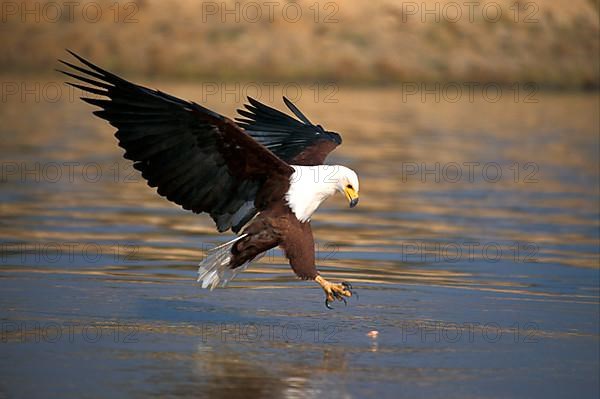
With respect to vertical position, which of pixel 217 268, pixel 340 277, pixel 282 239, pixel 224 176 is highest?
pixel 224 176

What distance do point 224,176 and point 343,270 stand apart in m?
2.38

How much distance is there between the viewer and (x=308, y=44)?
37.9m

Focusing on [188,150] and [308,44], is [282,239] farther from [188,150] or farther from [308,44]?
[308,44]

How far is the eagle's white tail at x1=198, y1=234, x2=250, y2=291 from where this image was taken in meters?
8.88

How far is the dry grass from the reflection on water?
1774 centimetres

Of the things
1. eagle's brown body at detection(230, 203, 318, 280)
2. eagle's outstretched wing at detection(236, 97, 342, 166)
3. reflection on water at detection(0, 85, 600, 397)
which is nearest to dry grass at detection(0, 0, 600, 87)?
reflection on water at detection(0, 85, 600, 397)

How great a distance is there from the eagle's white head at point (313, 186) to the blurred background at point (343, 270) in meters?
0.75

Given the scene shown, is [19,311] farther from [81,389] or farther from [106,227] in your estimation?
[106,227]

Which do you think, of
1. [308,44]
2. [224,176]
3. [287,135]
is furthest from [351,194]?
[308,44]

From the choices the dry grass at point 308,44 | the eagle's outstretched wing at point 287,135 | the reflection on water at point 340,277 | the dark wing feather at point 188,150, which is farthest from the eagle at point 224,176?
the dry grass at point 308,44

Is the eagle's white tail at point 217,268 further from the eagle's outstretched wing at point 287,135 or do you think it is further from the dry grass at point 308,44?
the dry grass at point 308,44

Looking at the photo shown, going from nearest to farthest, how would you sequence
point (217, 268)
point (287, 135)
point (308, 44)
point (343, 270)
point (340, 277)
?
point (217, 268), point (287, 135), point (340, 277), point (343, 270), point (308, 44)

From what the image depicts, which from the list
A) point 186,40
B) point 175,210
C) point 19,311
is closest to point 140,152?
point 19,311

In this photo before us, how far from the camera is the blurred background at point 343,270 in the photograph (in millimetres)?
7434
